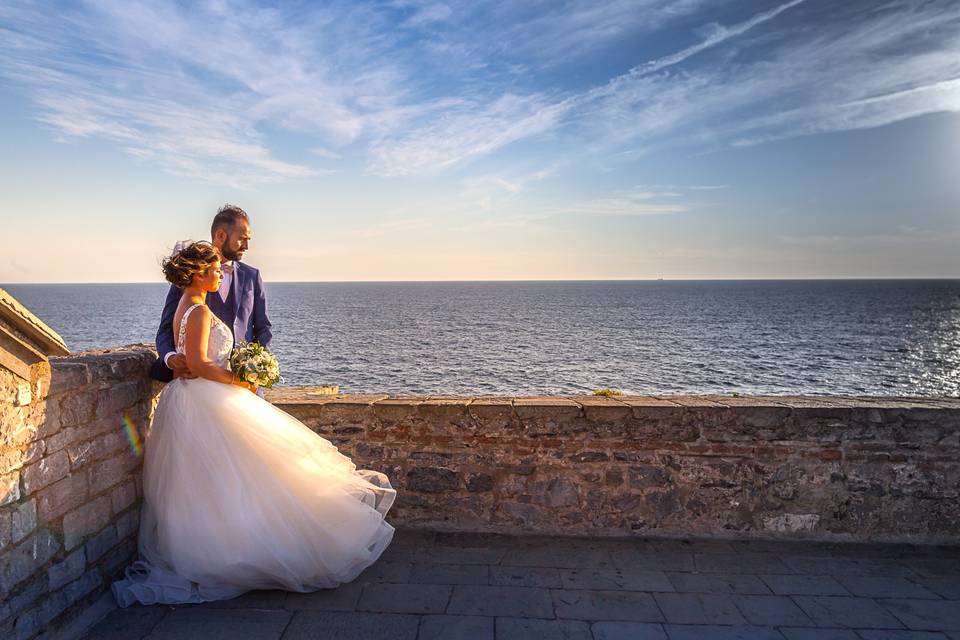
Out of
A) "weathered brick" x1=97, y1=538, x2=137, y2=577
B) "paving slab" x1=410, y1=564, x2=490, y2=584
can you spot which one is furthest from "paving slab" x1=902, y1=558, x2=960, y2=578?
"weathered brick" x1=97, y1=538, x2=137, y2=577

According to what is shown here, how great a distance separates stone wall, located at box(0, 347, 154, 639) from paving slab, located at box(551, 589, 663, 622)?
8.63ft

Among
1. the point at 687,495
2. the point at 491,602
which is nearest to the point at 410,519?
the point at 491,602

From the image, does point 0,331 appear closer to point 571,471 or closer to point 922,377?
point 571,471

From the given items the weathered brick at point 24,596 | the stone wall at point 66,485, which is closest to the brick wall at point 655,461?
the stone wall at point 66,485

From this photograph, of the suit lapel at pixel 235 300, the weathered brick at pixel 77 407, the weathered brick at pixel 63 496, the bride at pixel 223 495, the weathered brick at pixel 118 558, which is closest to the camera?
the weathered brick at pixel 63 496

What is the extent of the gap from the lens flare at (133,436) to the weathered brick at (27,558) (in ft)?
2.48

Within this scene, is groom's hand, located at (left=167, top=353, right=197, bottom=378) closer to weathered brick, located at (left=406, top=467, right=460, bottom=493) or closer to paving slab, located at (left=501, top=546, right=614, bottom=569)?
weathered brick, located at (left=406, top=467, right=460, bottom=493)

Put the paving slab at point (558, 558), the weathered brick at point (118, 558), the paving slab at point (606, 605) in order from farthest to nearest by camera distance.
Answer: the paving slab at point (558, 558) < the weathered brick at point (118, 558) < the paving slab at point (606, 605)

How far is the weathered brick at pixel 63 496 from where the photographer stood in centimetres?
291

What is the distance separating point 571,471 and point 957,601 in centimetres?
235

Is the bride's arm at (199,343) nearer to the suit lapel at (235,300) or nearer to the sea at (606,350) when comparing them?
the suit lapel at (235,300)

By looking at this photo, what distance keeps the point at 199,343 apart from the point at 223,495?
90cm

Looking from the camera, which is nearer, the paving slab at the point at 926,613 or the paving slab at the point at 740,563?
the paving slab at the point at 926,613

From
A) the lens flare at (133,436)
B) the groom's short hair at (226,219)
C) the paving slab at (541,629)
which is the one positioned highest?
the groom's short hair at (226,219)
